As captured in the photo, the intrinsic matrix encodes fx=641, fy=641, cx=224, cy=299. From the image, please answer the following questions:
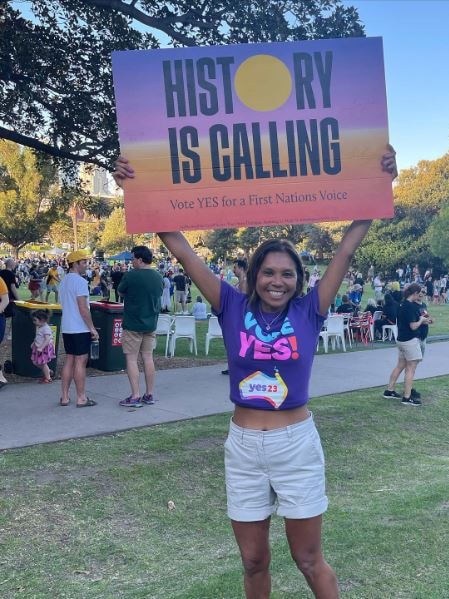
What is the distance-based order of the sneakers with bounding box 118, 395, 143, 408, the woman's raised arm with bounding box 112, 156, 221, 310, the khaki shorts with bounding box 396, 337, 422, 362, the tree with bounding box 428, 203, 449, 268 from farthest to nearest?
1. the tree with bounding box 428, 203, 449, 268
2. the khaki shorts with bounding box 396, 337, 422, 362
3. the sneakers with bounding box 118, 395, 143, 408
4. the woman's raised arm with bounding box 112, 156, 221, 310

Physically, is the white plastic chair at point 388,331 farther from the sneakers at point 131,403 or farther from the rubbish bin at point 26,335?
the sneakers at point 131,403

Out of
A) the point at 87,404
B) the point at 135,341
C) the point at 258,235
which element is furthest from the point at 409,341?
the point at 258,235

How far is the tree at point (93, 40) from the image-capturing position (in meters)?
10.1

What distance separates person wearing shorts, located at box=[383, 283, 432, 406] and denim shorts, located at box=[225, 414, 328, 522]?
19.7 ft

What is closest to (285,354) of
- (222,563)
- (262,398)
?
(262,398)

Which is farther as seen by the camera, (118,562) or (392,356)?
(392,356)

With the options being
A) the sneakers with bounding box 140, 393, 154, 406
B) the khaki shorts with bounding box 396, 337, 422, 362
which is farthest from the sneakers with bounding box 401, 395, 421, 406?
the sneakers with bounding box 140, 393, 154, 406

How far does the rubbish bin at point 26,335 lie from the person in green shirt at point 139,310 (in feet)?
7.53

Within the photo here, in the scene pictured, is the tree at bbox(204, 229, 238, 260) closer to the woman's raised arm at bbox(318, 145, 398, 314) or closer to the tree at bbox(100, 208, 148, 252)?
the tree at bbox(100, 208, 148, 252)

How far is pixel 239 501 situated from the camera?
2.65 meters

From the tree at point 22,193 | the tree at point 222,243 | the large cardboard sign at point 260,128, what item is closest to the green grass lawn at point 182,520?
the large cardboard sign at point 260,128

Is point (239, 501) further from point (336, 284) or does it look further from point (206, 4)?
point (206, 4)

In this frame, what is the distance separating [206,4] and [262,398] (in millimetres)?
9178

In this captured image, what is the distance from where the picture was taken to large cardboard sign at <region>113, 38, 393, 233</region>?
10.6 feet
